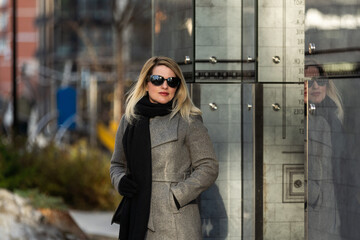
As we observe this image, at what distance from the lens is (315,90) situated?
4723 mm

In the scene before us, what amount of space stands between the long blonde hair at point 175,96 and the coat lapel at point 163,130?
4 cm

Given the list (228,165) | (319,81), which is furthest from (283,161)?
(319,81)

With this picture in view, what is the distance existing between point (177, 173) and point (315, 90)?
0.93 meters

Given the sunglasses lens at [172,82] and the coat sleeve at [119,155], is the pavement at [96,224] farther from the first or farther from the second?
the sunglasses lens at [172,82]

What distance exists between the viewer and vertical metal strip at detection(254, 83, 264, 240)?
19.3 ft

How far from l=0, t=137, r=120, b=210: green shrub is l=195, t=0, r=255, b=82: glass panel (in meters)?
6.92

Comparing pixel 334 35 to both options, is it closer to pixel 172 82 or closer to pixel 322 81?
pixel 322 81

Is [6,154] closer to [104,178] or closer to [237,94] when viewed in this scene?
[104,178]

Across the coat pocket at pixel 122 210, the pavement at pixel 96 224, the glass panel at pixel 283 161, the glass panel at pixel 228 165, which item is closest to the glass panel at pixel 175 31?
the glass panel at pixel 228 165

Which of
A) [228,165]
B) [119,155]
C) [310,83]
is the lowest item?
[228,165]

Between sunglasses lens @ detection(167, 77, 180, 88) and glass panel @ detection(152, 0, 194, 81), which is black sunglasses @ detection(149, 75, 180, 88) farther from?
glass panel @ detection(152, 0, 194, 81)

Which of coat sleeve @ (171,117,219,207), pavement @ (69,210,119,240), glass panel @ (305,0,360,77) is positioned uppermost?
glass panel @ (305,0,360,77)

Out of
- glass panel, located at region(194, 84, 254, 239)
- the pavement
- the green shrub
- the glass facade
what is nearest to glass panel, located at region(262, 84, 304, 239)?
the glass facade

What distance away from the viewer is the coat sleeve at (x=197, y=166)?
461cm
